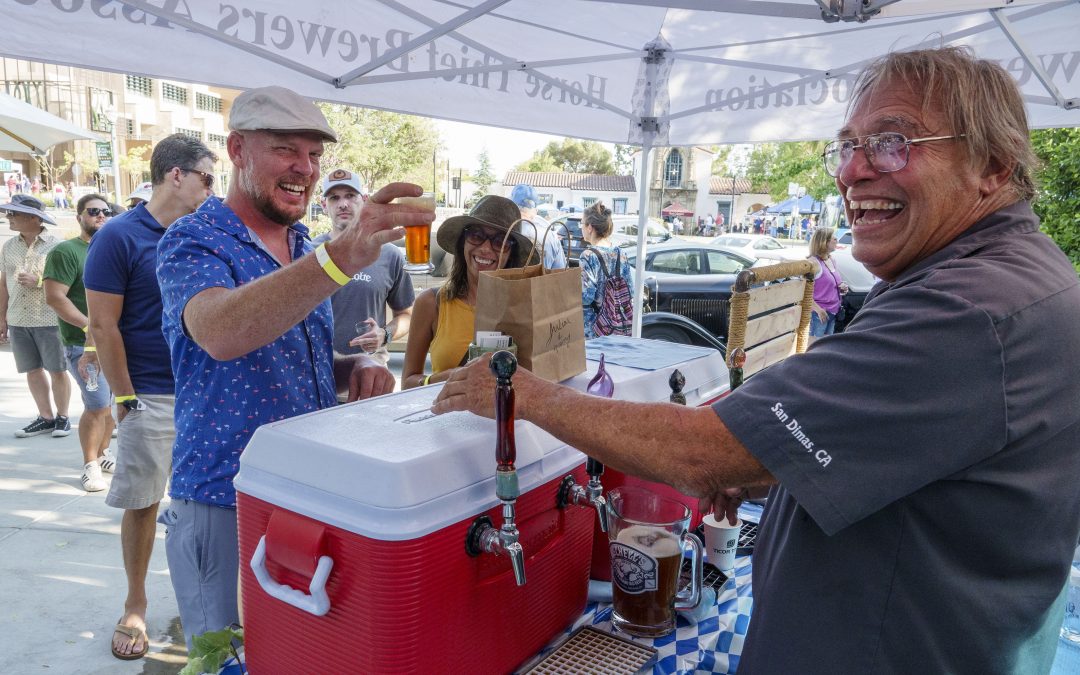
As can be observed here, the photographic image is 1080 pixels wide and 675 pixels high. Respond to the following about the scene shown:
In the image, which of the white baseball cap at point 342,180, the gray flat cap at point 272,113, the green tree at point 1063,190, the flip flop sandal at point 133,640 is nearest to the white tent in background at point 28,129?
the white baseball cap at point 342,180

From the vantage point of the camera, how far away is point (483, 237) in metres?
2.78

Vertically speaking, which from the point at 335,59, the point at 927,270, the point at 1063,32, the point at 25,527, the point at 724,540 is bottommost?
the point at 25,527

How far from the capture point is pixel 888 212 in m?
1.17

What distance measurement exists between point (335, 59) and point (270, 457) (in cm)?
269

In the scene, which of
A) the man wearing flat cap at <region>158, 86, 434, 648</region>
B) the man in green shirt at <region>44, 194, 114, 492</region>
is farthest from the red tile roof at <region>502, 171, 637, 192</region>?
the man wearing flat cap at <region>158, 86, 434, 648</region>

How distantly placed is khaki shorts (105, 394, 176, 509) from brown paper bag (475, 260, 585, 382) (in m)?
2.08

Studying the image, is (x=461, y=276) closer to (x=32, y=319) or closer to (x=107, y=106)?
(x=32, y=319)

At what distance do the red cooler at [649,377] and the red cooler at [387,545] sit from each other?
297mm

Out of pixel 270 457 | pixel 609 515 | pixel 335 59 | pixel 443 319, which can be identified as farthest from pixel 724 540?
pixel 335 59

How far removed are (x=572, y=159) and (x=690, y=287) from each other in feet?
219

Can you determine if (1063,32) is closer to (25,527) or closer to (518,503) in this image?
(518,503)

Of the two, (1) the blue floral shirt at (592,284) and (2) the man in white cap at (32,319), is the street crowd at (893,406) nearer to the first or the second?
(1) the blue floral shirt at (592,284)

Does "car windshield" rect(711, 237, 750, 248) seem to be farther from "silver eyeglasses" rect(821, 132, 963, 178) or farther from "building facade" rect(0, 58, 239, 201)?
"silver eyeglasses" rect(821, 132, 963, 178)

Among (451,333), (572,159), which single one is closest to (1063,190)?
(451,333)
